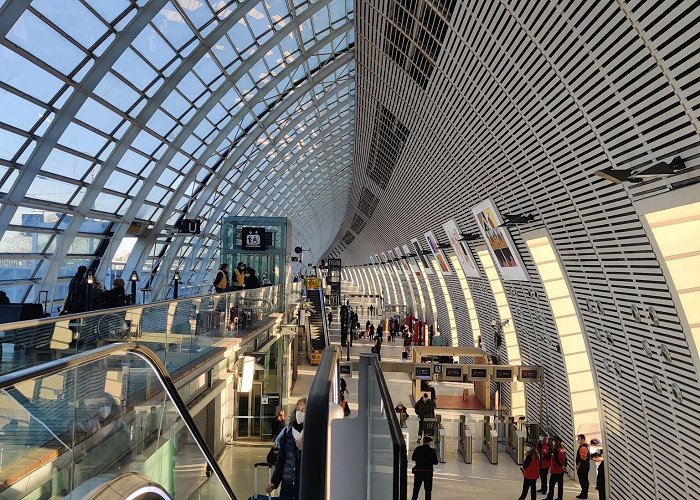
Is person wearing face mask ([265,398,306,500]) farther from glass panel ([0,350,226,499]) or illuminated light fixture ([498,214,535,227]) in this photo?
illuminated light fixture ([498,214,535,227])

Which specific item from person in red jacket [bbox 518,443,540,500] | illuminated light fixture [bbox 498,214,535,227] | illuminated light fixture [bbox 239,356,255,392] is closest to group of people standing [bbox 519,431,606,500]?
person in red jacket [bbox 518,443,540,500]

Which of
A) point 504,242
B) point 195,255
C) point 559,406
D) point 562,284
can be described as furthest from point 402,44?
point 195,255

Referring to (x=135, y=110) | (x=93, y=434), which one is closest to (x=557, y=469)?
(x=93, y=434)

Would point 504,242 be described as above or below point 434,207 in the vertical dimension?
below

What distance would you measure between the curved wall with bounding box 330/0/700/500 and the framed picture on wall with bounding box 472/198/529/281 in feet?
0.99

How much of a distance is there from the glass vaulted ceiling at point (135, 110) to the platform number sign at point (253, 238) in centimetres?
409

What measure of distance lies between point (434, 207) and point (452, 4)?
14.9 m

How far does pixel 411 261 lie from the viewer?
45.1m

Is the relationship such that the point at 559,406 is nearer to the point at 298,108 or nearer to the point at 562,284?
Result: the point at 562,284

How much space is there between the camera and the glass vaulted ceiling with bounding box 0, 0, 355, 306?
16297 mm

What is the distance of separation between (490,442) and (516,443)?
Result: 804mm

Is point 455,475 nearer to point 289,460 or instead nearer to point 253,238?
point 253,238

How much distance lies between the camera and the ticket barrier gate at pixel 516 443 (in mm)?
19594

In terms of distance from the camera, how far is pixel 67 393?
3594 mm
